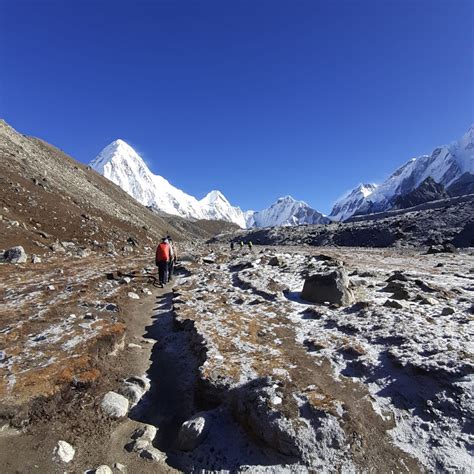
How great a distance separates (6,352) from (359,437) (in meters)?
9.70

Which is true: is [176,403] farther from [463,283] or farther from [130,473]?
[463,283]

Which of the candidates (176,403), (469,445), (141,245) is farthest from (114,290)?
(141,245)

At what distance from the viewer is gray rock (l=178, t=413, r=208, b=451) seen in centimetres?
783

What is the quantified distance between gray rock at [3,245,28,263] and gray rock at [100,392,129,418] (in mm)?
20938

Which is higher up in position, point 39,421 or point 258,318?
point 258,318

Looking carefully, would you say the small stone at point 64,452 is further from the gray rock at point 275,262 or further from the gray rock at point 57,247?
the gray rock at point 57,247

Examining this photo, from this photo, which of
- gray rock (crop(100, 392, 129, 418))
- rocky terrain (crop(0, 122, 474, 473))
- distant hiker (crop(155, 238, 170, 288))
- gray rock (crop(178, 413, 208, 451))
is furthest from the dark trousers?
gray rock (crop(178, 413, 208, 451))

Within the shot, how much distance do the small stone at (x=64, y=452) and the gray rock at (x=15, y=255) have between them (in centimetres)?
2219

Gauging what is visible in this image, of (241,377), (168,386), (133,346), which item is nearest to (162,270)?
(133,346)

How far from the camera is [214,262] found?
30.9m

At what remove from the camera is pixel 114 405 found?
29.5 feet

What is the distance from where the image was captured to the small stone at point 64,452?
23.7 ft

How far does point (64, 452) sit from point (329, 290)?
443 inches

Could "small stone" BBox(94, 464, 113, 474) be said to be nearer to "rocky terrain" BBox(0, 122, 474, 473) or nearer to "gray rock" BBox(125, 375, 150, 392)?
"rocky terrain" BBox(0, 122, 474, 473)
